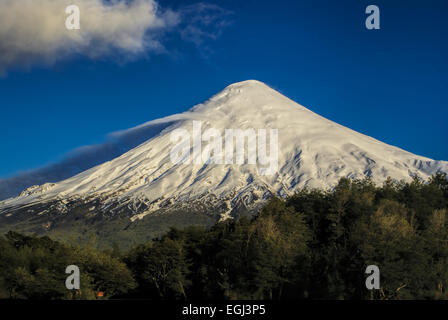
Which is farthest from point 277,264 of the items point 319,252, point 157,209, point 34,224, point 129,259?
point 34,224

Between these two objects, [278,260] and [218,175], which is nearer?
[278,260]

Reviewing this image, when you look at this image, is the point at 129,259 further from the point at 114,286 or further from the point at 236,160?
the point at 236,160

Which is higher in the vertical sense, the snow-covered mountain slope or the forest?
the snow-covered mountain slope

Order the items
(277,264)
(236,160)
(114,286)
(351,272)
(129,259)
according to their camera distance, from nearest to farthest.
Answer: (351,272) < (277,264) < (114,286) < (129,259) < (236,160)

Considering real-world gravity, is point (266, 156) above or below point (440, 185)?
above

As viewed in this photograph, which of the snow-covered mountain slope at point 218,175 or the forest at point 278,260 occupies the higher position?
the snow-covered mountain slope at point 218,175

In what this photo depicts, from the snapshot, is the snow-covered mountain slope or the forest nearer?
the forest

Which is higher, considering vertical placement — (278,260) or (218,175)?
(218,175)

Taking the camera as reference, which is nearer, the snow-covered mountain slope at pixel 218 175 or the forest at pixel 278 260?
the forest at pixel 278 260
